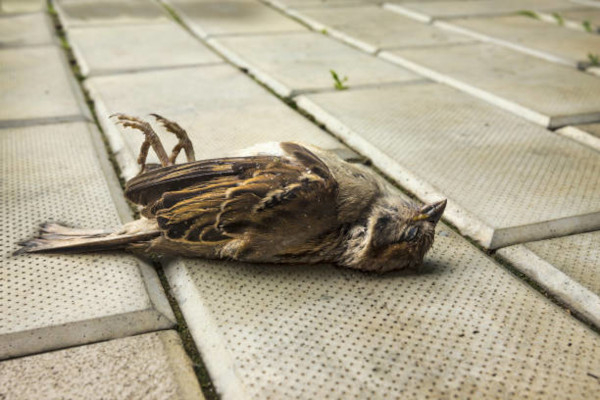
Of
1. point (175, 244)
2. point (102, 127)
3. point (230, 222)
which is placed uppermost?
point (230, 222)

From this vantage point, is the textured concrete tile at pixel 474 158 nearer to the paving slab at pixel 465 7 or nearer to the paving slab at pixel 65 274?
the paving slab at pixel 65 274

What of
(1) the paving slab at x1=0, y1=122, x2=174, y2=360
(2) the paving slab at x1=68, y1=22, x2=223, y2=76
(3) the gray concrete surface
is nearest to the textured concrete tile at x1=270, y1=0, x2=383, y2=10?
(2) the paving slab at x1=68, y1=22, x2=223, y2=76

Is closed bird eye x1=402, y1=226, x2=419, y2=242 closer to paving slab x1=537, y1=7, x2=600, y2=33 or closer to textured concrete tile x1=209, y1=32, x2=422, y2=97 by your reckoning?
textured concrete tile x1=209, y1=32, x2=422, y2=97

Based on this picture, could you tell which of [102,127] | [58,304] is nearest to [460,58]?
[102,127]

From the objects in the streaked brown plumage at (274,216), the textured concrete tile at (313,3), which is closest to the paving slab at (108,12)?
the textured concrete tile at (313,3)

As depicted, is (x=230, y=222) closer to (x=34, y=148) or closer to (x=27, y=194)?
(x=27, y=194)

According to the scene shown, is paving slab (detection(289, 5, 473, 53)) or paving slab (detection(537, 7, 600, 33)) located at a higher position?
paving slab (detection(537, 7, 600, 33))
